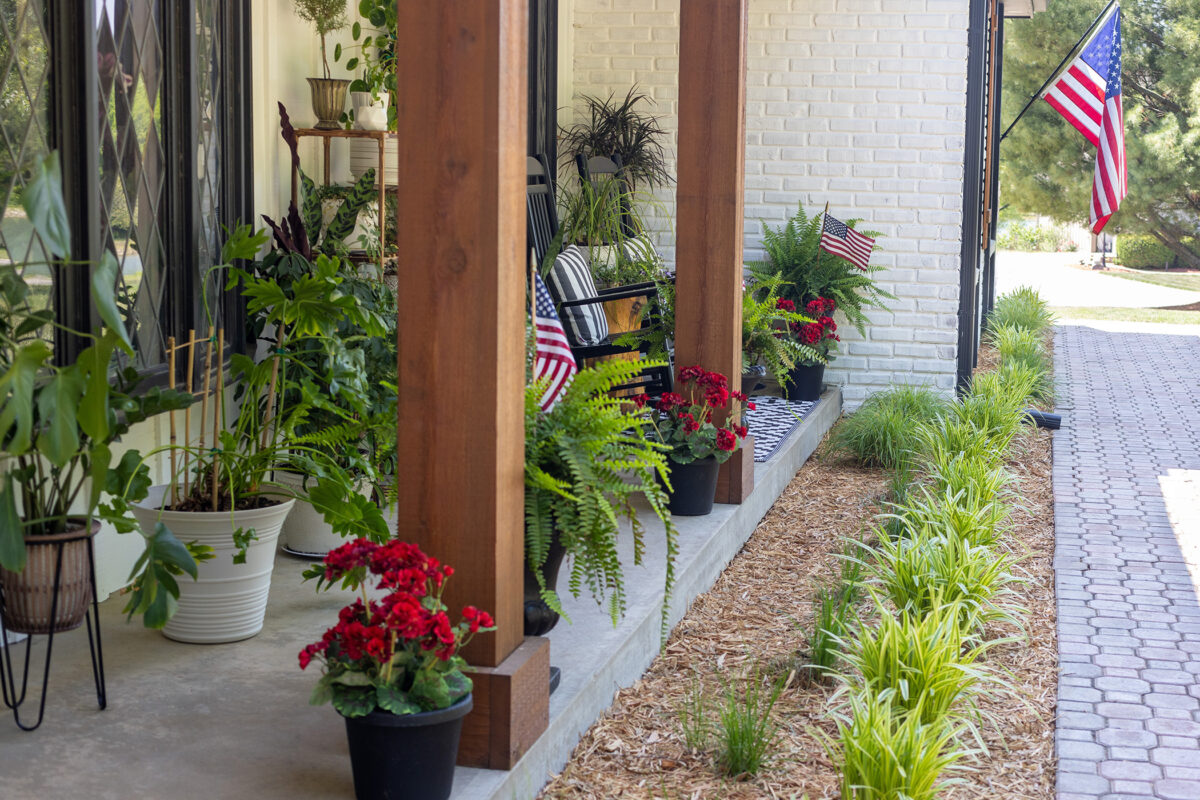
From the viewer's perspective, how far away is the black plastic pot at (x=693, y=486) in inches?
161

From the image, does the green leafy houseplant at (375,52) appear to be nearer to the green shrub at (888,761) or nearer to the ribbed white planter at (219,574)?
the ribbed white planter at (219,574)

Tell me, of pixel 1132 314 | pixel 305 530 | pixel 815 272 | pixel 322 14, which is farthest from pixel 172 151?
pixel 1132 314

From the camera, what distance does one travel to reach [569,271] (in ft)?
17.5

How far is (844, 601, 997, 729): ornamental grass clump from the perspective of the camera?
9.37 ft

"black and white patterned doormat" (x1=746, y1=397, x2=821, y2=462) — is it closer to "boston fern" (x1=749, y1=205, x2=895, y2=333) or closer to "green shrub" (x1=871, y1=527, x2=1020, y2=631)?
"boston fern" (x1=749, y1=205, x2=895, y2=333)

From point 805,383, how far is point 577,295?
5.56 feet

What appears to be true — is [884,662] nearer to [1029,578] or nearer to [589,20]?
[1029,578]

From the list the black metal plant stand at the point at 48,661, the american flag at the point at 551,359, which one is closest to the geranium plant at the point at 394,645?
the black metal plant stand at the point at 48,661

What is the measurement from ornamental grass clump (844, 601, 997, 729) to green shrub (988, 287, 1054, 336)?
7.49 meters

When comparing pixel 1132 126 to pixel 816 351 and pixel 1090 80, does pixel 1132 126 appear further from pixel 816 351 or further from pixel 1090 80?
pixel 816 351

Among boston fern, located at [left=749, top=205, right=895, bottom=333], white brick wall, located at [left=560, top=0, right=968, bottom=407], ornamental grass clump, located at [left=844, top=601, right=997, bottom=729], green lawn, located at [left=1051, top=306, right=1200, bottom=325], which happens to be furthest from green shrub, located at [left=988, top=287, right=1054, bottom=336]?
ornamental grass clump, located at [left=844, top=601, right=997, bottom=729]

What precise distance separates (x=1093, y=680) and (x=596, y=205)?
12.3ft

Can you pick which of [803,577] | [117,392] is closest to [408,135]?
[117,392]

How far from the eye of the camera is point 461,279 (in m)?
2.23
